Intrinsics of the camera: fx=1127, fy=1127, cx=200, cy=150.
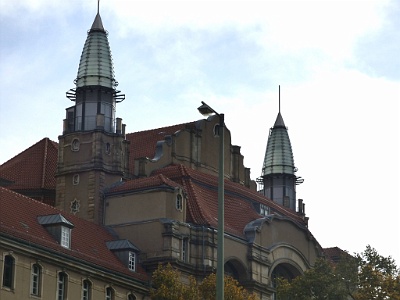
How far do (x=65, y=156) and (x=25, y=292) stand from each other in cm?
2415

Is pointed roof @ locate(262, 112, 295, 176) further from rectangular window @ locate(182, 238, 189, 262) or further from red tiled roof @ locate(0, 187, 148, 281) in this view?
red tiled roof @ locate(0, 187, 148, 281)

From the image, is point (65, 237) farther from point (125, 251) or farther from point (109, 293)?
point (125, 251)

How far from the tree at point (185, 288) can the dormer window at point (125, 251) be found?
3452 millimetres

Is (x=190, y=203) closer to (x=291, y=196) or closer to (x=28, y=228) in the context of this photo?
(x=28, y=228)

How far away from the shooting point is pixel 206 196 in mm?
89625

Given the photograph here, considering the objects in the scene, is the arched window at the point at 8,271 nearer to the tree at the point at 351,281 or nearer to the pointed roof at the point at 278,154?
the tree at the point at 351,281

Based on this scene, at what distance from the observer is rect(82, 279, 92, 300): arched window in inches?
2837

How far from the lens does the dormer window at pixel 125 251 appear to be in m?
79.5

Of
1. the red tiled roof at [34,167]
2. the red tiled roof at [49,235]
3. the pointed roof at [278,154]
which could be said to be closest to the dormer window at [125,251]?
the red tiled roof at [49,235]

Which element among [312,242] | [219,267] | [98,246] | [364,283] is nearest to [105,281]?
[98,246]

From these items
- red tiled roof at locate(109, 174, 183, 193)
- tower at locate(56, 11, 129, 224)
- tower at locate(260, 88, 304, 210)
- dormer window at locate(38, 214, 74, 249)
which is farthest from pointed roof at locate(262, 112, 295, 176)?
dormer window at locate(38, 214, 74, 249)

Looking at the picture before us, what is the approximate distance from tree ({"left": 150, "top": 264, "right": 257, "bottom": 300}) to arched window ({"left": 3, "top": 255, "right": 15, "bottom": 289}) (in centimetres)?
1088

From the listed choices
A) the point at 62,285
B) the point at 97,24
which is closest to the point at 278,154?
the point at 97,24

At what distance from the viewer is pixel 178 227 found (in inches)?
3216
